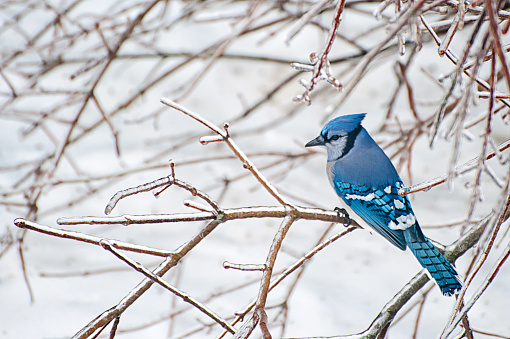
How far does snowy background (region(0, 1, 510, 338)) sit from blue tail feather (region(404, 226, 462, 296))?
0.24m

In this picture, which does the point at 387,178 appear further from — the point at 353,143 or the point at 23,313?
the point at 23,313

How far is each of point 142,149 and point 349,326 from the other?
124cm

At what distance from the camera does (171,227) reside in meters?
1.99

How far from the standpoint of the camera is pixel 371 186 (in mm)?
1077

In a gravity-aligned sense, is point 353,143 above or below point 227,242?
below

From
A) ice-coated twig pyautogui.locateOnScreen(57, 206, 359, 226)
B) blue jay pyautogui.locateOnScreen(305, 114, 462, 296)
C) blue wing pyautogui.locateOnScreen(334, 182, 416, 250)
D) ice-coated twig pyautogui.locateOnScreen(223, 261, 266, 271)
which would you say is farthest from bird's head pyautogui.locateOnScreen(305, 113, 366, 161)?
ice-coated twig pyautogui.locateOnScreen(223, 261, 266, 271)

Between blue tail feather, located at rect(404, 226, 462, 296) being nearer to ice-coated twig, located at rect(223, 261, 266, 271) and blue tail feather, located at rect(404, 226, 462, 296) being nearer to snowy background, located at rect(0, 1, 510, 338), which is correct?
snowy background, located at rect(0, 1, 510, 338)

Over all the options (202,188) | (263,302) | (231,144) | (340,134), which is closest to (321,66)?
(231,144)

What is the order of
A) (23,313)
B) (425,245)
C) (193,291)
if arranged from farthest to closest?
1. (193,291)
2. (23,313)
3. (425,245)

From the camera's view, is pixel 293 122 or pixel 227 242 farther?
pixel 293 122

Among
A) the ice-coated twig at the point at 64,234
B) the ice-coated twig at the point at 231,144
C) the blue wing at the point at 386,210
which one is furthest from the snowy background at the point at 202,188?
the ice-coated twig at the point at 64,234

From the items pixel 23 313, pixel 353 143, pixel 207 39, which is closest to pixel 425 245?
pixel 353 143

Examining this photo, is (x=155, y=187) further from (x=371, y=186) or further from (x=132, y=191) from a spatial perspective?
(x=371, y=186)

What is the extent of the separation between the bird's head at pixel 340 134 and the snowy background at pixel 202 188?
42mm
